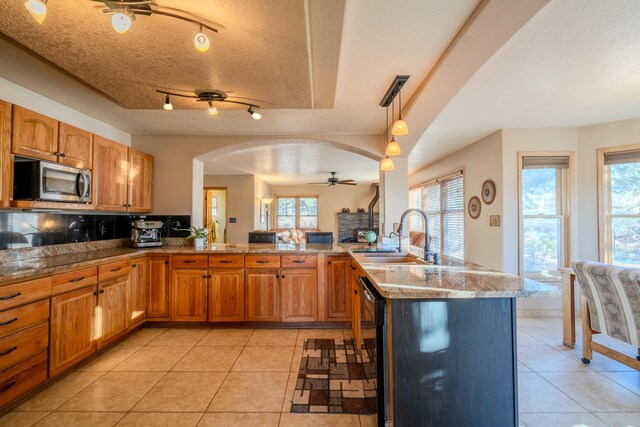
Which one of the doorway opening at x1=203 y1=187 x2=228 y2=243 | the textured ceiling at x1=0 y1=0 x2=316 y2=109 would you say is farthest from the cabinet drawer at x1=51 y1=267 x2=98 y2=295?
the doorway opening at x1=203 y1=187 x2=228 y2=243

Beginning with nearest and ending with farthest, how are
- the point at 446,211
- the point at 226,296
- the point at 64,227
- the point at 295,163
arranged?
the point at 64,227 < the point at 226,296 < the point at 446,211 < the point at 295,163

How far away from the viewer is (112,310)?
260cm

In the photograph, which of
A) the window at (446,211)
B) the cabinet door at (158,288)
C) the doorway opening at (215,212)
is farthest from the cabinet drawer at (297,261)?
the doorway opening at (215,212)

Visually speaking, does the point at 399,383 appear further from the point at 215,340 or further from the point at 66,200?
the point at 66,200

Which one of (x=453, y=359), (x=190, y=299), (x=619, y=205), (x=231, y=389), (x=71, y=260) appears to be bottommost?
(x=231, y=389)

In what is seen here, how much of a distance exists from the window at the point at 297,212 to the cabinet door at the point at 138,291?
7.19 meters

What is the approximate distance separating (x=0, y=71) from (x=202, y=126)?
5.30ft

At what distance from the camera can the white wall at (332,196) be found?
33.5 feet

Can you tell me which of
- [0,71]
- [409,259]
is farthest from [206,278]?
[0,71]

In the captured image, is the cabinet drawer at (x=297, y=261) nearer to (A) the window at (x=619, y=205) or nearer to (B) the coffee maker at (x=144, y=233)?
(B) the coffee maker at (x=144, y=233)

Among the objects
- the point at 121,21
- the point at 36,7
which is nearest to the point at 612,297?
the point at 121,21

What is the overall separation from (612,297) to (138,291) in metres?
4.21

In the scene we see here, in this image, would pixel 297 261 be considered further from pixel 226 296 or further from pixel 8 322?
pixel 8 322

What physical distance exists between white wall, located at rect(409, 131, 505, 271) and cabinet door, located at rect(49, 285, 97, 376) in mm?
4324
